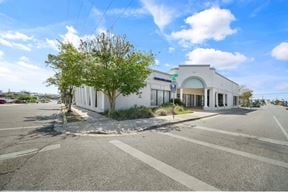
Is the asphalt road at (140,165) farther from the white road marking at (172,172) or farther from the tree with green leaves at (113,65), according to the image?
the tree with green leaves at (113,65)

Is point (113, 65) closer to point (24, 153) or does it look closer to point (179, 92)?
point (24, 153)

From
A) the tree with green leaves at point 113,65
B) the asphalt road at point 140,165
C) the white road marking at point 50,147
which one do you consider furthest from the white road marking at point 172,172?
the tree with green leaves at point 113,65

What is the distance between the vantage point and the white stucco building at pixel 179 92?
23.1 m

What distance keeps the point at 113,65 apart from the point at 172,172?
12413mm

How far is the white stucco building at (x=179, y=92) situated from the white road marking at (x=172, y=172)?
498 inches

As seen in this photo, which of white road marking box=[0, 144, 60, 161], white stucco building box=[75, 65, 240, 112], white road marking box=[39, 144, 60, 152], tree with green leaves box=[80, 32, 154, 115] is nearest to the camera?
white road marking box=[0, 144, 60, 161]

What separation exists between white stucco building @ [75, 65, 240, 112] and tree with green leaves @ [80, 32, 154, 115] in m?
3.23

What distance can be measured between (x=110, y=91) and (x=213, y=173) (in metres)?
13.5

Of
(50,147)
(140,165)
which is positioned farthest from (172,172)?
(50,147)

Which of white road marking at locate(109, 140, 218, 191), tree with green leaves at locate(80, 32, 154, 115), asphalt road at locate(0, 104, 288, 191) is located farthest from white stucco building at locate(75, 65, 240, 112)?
white road marking at locate(109, 140, 218, 191)

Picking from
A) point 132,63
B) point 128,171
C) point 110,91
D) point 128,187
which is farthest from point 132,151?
point 110,91

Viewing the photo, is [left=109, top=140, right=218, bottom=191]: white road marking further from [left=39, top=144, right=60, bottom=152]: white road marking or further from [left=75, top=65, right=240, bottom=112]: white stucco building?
[left=75, top=65, right=240, bottom=112]: white stucco building

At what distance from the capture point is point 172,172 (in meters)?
5.03

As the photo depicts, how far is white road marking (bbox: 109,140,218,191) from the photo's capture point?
4301 millimetres
